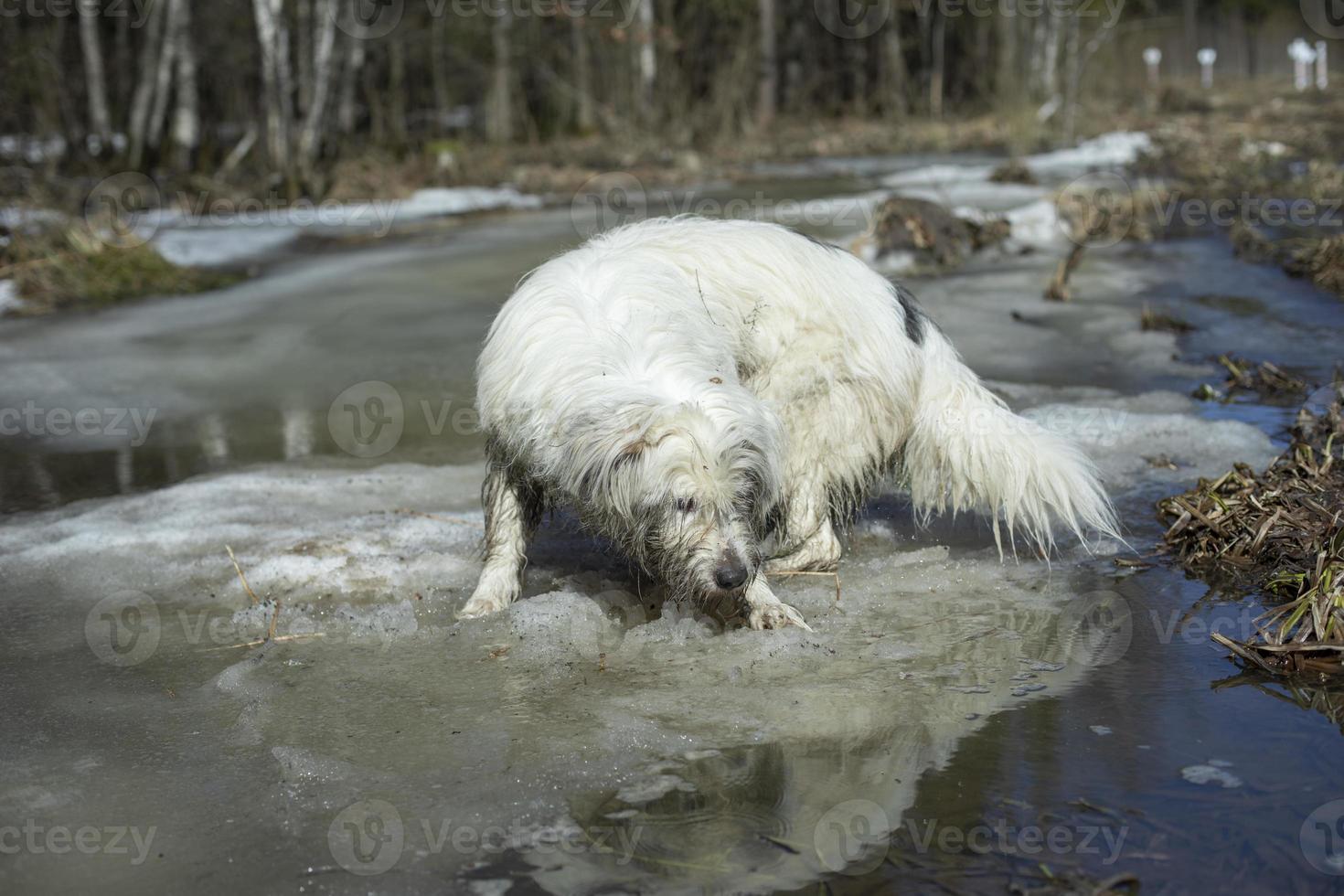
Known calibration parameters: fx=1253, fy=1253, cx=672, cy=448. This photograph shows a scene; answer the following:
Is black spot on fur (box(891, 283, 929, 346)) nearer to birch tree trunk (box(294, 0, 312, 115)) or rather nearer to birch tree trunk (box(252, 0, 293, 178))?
birch tree trunk (box(252, 0, 293, 178))

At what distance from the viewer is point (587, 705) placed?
321 cm

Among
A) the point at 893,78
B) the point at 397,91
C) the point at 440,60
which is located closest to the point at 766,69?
the point at 893,78

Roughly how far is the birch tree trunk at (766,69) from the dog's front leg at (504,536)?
20.4m

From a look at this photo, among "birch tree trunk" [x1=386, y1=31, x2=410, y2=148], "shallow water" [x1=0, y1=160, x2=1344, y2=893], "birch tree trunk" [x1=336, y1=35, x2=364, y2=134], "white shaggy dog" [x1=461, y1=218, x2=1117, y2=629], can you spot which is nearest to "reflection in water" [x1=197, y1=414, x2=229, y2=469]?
"shallow water" [x1=0, y1=160, x2=1344, y2=893]

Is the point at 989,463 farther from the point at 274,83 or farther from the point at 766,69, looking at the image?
A: the point at 766,69

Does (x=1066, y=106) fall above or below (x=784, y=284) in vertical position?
above

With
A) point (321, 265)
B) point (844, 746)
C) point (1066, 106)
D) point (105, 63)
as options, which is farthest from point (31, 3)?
point (844, 746)

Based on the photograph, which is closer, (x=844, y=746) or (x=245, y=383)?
(x=844, y=746)

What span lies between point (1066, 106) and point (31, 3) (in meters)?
15.3

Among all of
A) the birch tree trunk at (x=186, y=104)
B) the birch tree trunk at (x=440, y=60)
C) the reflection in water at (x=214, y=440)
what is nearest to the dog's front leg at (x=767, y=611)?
the reflection in water at (x=214, y=440)

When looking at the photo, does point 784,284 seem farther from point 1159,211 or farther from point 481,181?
point 481,181

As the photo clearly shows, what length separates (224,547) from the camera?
4.51 meters

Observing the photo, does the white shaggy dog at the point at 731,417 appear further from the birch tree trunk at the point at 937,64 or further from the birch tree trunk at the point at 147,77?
the birch tree trunk at the point at 937,64

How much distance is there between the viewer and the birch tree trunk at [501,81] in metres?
20.8
